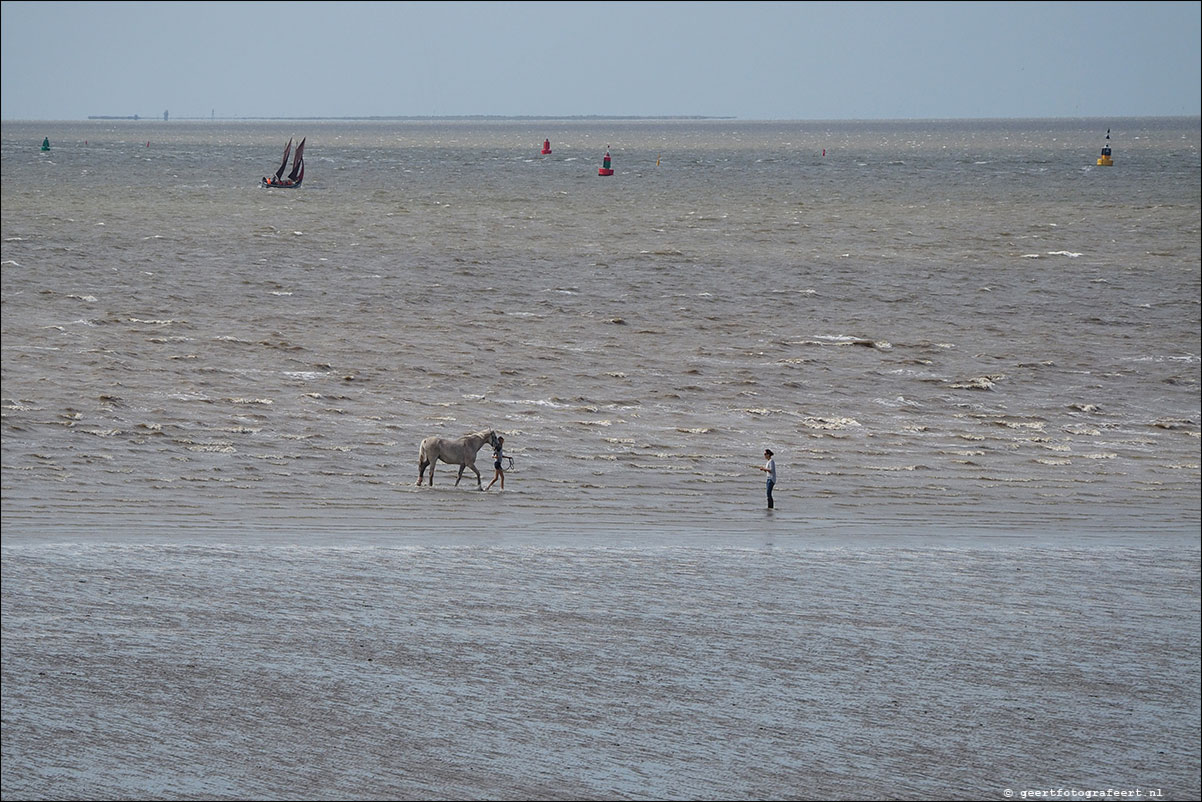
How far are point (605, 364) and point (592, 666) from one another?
19.9 m

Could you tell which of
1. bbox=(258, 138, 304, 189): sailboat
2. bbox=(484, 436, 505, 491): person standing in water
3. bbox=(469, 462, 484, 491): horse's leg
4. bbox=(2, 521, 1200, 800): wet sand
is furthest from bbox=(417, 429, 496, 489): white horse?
bbox=(258, 138, 304, 189): sailboat

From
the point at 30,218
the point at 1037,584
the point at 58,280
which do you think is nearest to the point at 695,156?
the point at 30,218

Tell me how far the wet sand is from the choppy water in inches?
85.3

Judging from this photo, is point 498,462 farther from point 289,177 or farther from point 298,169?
point 298,169

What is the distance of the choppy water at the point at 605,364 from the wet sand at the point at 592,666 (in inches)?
85.3

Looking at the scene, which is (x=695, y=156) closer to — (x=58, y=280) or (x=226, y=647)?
(x=58, y=280)

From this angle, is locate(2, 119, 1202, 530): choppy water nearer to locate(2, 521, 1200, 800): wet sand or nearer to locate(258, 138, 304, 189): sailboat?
locate(2, 521, 1200, 800): wet sand

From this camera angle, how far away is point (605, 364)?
109ft

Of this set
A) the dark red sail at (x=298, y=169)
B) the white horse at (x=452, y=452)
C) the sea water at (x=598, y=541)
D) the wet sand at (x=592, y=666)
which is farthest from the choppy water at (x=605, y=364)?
the dark red sail at (x=298, y=169)

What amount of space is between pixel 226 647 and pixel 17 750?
8.49 ft

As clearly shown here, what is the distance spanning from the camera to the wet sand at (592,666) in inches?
455

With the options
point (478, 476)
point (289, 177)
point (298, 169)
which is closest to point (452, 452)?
point (478, 476)

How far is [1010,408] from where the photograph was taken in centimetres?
2862

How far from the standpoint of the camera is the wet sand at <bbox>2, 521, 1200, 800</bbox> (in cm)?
1156
